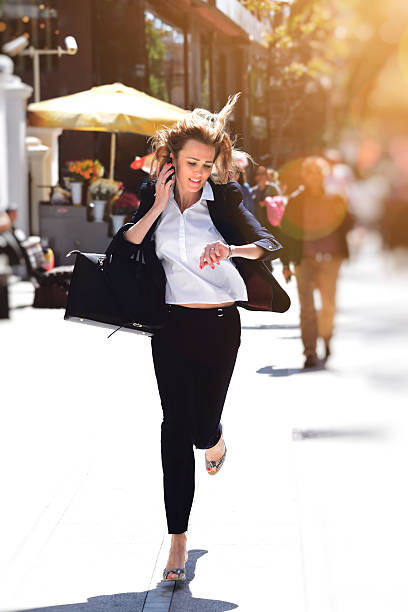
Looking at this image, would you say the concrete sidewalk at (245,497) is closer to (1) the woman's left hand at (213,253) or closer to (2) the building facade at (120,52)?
(1) the woman's left hand at (213,253)

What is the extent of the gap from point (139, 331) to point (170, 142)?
1.98 feet

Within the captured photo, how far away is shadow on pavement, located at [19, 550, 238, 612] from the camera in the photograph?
288 centimetres

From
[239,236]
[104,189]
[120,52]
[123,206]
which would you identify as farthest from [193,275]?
[120,52]

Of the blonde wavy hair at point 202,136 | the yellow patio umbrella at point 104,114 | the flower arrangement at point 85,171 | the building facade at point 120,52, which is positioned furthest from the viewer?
the building facade at point 120,52

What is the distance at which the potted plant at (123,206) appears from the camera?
46.5 feet

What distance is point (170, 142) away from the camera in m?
3.00

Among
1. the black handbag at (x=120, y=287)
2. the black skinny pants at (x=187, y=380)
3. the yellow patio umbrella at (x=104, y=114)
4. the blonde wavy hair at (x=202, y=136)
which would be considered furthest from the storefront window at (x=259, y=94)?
the yellow patio umbrella at (x=104, y=114)

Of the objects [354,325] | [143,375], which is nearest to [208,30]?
[143,375]

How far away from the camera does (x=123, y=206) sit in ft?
48.8

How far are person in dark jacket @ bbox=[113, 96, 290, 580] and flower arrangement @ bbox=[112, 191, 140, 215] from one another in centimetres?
1069

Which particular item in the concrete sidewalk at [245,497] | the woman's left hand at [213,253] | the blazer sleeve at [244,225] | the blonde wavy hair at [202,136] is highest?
the blonde wavy hair at [202,136]

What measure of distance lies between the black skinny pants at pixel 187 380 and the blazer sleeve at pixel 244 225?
271 mm

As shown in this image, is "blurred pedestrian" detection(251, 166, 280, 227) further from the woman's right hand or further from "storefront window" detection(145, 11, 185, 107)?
"storefront window" detection(145, 11, 185, 107)

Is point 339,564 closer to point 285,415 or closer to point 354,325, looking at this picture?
point 354,325
